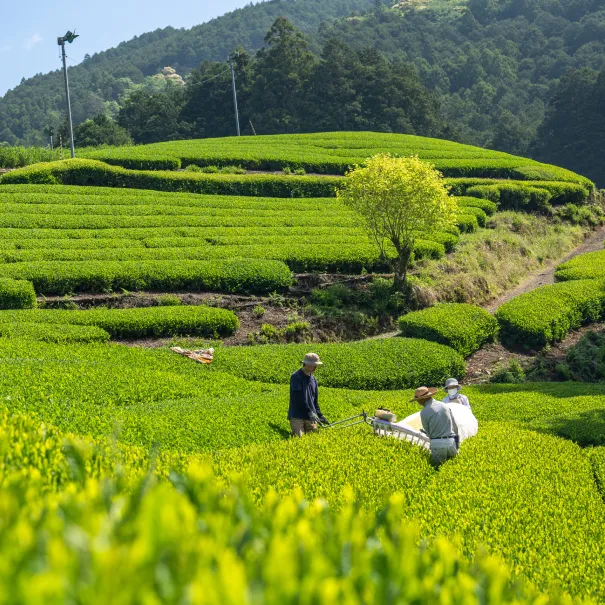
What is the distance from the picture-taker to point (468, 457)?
404 inches

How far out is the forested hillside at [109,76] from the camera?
135m

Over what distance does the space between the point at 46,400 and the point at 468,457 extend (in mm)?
6269

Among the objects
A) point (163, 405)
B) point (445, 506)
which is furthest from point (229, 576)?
point (163, 405)

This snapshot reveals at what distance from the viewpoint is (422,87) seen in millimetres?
69438

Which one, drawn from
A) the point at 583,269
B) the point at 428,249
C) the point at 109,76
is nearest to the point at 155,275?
the point at 428,249

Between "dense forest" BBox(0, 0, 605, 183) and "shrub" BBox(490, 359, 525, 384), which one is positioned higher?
"dense forest" BBox(0, 0, 605, 183)

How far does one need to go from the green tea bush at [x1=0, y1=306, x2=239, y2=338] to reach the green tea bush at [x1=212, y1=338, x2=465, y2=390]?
191cm

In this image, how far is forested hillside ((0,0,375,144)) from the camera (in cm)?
13512

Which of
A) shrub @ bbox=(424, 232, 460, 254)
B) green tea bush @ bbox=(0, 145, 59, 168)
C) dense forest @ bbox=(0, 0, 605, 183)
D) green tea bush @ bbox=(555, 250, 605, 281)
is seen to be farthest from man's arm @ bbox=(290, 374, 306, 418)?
dense forest @ bbox=(0, 0, 605, 183)

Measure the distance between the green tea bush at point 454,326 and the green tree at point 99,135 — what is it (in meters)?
45.2

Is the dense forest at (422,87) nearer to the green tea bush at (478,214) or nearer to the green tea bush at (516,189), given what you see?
the green tea bush at (516,189)

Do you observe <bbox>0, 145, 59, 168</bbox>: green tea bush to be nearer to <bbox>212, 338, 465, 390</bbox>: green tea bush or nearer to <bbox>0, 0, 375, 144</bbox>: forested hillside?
<bbox>212, 338, 465, 390</bbox>: green tea bush

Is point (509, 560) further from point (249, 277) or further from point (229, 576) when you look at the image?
point (249, 277)

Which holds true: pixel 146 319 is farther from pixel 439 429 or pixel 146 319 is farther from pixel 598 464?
pixel 598 464
